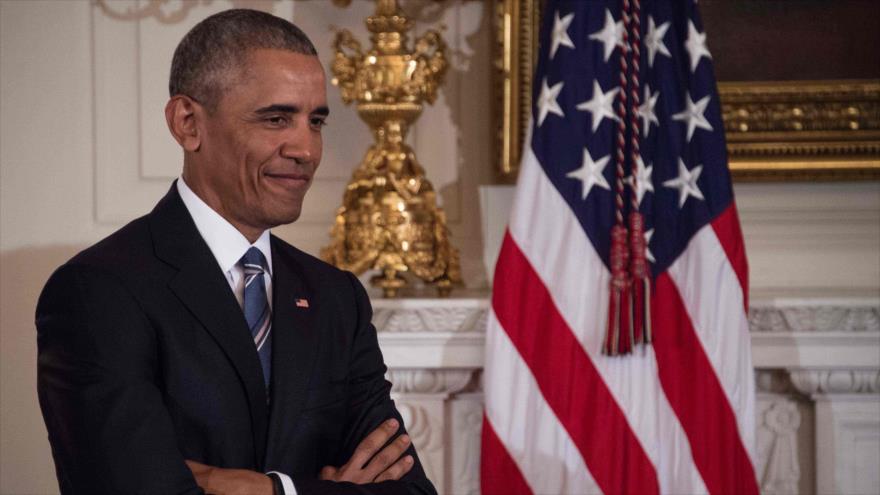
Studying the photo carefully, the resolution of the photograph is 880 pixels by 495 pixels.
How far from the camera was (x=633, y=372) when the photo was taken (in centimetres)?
328

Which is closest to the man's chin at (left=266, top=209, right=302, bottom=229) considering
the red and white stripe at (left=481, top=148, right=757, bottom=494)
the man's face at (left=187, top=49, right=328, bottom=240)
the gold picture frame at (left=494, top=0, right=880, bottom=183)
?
Result: the man's face at (left=187, top=49, right=328, bottom=240)

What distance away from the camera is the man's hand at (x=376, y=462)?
2168 millimetres

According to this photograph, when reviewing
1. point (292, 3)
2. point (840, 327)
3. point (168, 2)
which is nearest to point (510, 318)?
point (840, 327)

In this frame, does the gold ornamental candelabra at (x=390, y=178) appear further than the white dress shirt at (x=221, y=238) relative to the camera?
Yes

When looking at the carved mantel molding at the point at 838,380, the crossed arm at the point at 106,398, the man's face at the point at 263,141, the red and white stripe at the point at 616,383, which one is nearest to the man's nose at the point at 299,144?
the man's face at the point at 263,141

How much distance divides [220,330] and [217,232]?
0.65 ft

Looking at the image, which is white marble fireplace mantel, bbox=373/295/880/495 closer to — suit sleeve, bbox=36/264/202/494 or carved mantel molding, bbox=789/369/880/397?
carved mantel molding, bbox=789/369/880/397

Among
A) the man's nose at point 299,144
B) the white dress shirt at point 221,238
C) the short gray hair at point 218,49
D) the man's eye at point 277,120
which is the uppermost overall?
the short gray hair at point 218,49

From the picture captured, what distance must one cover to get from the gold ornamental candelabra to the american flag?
28 centimetres

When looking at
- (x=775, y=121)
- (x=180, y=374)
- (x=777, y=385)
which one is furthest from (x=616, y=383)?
(x=180, y=374)

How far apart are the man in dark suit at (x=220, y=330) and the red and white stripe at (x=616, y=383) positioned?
3.58 ft

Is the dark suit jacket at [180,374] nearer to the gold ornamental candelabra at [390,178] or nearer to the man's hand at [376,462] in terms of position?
the man's hand at [376,462]

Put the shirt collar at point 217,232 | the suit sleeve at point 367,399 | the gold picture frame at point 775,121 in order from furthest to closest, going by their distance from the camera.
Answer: the gold picture frame at point 775,121 < the suit sleeve at point 367,399 < the shirt collar at point 217,232

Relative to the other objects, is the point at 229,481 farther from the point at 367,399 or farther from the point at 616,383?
the point at 616,383
